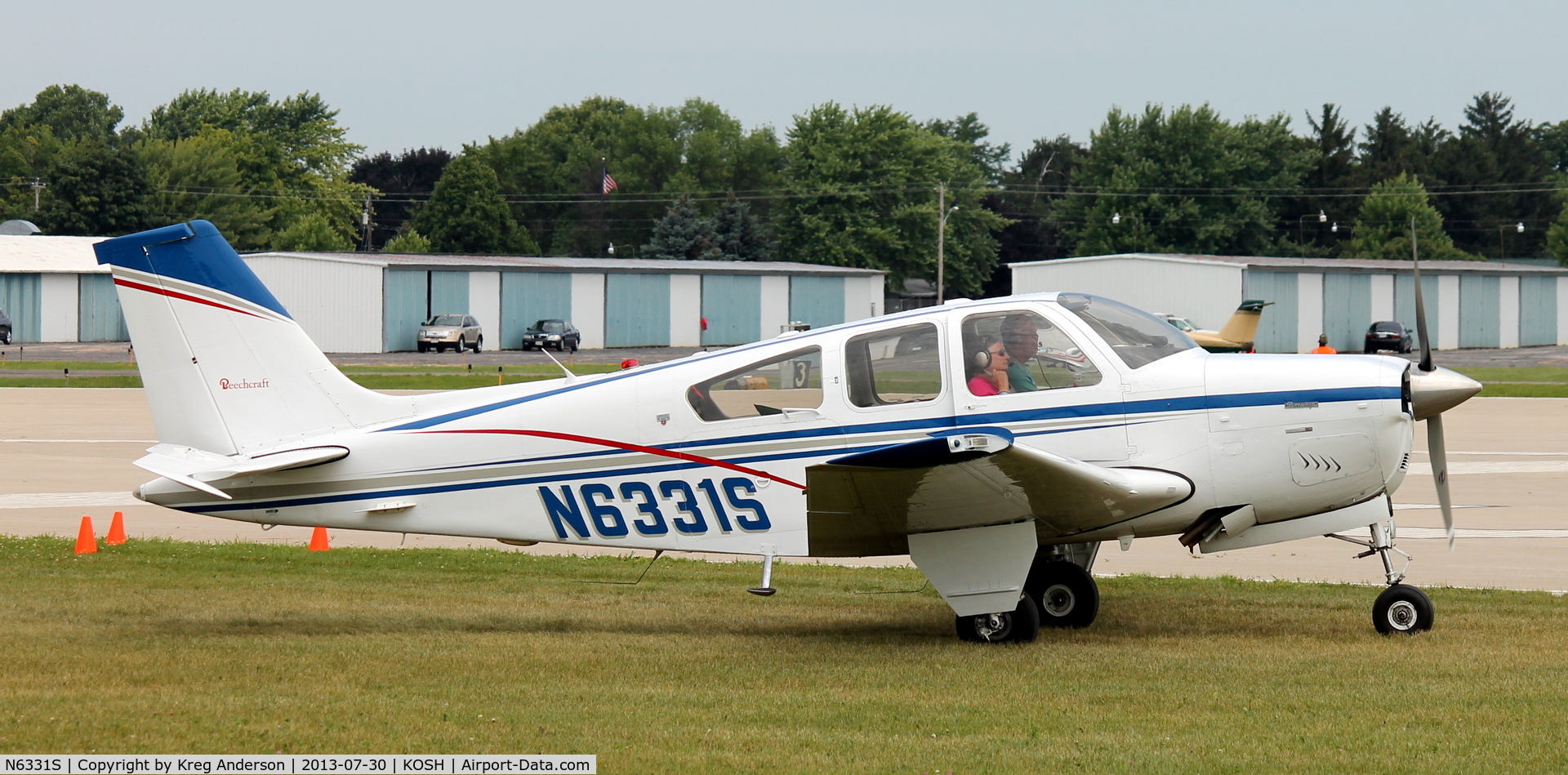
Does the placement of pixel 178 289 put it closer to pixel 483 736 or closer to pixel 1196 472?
pixel 483 736

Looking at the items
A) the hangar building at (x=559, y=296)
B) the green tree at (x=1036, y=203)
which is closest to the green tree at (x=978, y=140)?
the green tree at (x=1036, y=203)

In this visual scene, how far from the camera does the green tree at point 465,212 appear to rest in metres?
103

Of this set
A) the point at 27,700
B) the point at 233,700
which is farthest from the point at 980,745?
the point at 27,700

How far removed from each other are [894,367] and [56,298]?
65134mm

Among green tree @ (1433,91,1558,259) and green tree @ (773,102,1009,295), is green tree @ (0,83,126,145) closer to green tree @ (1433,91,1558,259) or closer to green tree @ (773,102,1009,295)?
green tree @ (773,102,1009,295)

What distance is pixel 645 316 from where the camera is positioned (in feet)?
217

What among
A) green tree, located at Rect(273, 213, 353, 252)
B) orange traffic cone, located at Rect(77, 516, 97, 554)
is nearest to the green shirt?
orange traffic cone, located at Rect(77, 516, 97, 554)

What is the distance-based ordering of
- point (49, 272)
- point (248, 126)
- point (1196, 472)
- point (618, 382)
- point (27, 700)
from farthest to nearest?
point (248, 126) < point (49, 272) < point (618, 382) < point (1196, 472) < point (27, 700)

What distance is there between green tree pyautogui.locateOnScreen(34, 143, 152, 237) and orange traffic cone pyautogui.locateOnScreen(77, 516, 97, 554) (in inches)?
3203

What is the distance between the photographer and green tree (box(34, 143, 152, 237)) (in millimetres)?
86688

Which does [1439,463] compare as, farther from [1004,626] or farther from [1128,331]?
[1004,626]

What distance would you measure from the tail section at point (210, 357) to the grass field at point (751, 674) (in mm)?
1325

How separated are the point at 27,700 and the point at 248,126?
12121 centimetres

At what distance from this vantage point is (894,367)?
8.83m
